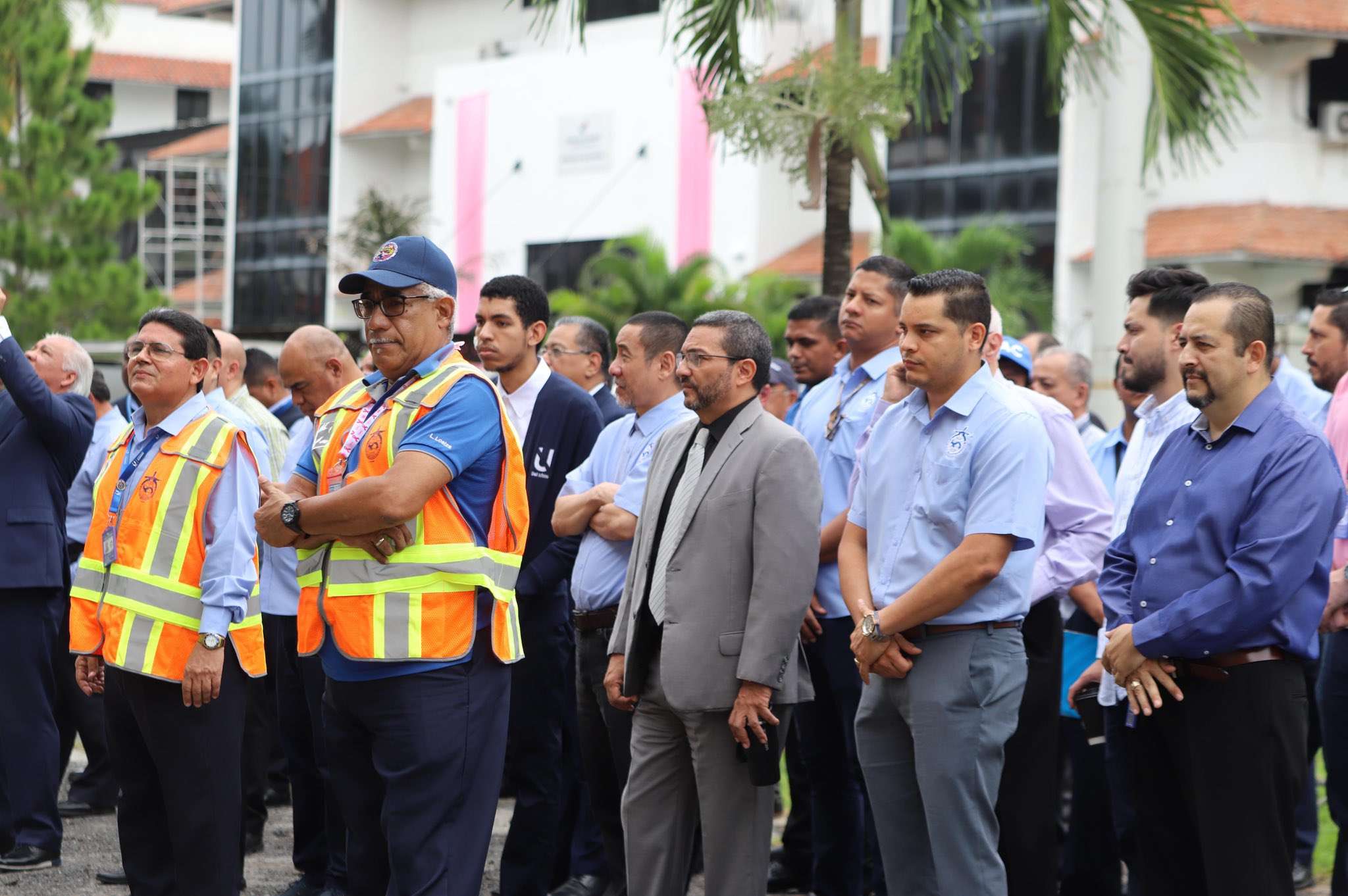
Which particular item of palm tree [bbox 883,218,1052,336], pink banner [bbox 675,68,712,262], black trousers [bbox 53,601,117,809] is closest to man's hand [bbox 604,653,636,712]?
black trousers [bbox 53,601,117,809]

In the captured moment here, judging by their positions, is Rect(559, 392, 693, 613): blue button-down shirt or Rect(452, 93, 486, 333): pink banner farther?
Rect(452, 93, 486, 333): pink banner

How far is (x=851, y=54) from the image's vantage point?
31.6ft

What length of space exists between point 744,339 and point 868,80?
417 centimetres

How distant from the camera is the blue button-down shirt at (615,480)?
630 centimetres

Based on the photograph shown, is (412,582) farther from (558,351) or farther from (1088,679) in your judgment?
(558,351)

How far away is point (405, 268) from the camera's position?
16.0 feet

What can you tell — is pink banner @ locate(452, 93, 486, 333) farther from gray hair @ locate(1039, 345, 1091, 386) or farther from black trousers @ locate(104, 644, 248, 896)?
black trousers @ locate(104, 644, 248, 896)

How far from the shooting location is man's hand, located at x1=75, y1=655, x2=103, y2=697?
19.2ft

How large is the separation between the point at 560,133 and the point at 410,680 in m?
35.0

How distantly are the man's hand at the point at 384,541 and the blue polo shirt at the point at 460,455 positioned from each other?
0.20 metres

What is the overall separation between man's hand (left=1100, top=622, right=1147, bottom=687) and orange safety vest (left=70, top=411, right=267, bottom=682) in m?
2.86

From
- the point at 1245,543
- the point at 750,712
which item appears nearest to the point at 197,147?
the point at 750,712

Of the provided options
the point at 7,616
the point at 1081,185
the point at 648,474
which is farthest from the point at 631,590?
the point at 1081,185

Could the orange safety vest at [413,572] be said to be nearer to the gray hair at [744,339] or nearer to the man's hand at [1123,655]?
the gray hair at [744,339]
